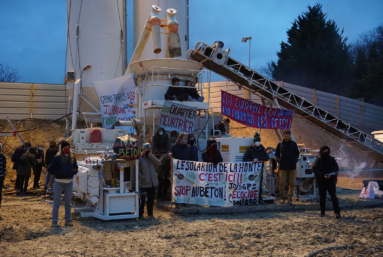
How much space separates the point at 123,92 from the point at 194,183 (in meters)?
6.22

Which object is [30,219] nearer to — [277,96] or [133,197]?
[133,197]

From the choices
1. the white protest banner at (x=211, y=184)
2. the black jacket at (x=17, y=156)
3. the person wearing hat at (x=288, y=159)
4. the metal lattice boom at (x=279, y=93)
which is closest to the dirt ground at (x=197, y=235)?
the white protest banner at (x=211, y=184)

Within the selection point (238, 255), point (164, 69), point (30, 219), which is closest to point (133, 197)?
point (30, 219)

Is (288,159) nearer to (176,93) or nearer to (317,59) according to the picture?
(176,93)

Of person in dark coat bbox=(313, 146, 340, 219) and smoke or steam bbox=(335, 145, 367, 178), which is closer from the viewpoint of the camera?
person in dark coat bbox=(313, 146, 340, 219)

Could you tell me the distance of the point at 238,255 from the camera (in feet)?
19.5

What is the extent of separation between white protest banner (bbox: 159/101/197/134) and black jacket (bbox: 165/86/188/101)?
1.68ft

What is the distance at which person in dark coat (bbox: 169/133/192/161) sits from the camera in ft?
33.9

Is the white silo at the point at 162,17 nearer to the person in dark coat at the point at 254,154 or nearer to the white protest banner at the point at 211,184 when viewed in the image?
the person in dark coat at the point at 254,154

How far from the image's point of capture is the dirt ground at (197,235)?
6.19m

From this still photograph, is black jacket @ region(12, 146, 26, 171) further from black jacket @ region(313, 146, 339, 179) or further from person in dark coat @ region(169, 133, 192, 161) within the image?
black jacket @ region(313, 146, 339, 179)

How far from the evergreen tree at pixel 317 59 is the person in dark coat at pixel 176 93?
23777mm

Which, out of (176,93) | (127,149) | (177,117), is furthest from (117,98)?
(127,149)

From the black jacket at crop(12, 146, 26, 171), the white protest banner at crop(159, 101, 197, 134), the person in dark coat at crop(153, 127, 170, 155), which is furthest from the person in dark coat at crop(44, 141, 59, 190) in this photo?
the white protest banner at crop(159, 101, 197, 134)
